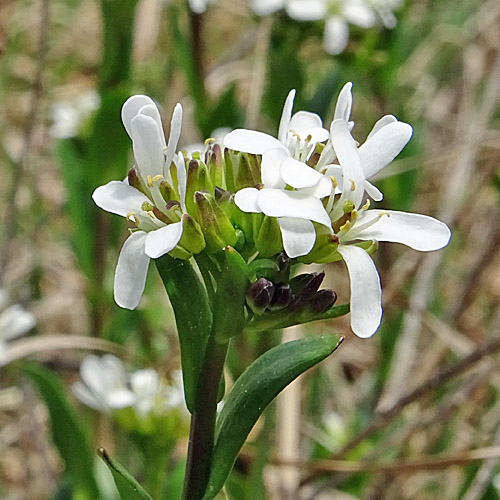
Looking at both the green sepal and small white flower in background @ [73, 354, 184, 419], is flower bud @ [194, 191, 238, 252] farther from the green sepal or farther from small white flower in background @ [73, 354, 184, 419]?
small white flower in background @ [73, 354, 184, 419]

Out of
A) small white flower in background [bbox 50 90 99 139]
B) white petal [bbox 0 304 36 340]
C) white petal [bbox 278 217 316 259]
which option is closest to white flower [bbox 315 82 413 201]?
white petal [bbox 278 217 316 259]

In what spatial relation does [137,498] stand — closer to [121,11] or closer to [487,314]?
[121,11]

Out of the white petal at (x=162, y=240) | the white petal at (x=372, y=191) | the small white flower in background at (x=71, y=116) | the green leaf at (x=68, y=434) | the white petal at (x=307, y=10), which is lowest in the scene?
the green leaf at (x=68, y=434)

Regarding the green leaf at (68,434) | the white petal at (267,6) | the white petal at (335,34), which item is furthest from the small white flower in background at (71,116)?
the green leaf at (68,434)

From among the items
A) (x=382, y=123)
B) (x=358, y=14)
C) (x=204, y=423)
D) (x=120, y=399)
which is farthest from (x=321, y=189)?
(x=358, y=14)

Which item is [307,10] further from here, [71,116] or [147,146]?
[147,146]

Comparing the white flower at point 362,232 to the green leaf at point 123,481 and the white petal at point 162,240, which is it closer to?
the white petal at point 162,240
